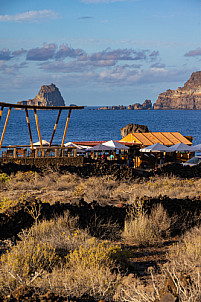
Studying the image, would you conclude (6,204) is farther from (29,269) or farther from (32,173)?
(32,173)

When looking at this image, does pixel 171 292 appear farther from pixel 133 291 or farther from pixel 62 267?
pixel 62 267

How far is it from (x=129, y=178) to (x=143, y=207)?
307 inches

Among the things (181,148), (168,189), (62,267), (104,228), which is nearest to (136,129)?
(181,148)

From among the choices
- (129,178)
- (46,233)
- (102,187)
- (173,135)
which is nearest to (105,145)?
(173,135)

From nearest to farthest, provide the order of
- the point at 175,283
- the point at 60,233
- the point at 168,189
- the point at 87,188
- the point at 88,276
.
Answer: the point at 175,283 → the point at 88,276 → the point at 60,233 → the point at 87,188 → the point at 168,189

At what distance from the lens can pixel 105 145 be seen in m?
26.8

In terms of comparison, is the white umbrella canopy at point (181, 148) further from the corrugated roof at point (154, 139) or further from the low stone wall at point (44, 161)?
the low stone wall at point (44, 161)

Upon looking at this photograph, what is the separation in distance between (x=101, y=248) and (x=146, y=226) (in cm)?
250

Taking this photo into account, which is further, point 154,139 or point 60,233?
point 154,139

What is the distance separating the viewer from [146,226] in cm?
851

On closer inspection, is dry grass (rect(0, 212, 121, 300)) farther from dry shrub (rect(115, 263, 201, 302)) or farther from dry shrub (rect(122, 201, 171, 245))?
dry shrub (rect(122, 201, 171, 245))

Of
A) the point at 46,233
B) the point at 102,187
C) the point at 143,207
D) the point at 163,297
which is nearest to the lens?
the point at 163,297

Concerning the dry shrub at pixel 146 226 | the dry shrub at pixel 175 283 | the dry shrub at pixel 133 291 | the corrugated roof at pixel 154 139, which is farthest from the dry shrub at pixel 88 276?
the corrugated roof at pixel 154 139

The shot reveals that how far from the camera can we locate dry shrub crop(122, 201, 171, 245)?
26.6ft
